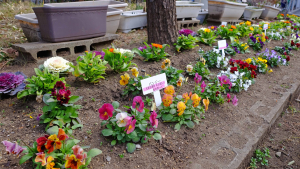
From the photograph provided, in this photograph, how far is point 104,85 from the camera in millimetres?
2436

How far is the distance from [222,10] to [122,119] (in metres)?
5.76

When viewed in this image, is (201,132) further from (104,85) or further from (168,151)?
(104,85)

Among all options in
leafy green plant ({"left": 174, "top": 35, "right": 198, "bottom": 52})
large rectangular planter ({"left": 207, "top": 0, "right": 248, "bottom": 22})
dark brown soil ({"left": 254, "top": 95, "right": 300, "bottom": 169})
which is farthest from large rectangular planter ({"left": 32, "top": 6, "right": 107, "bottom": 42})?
large rectangular planter ({"left": 207, "top": 0, "right": 248, "bottom": 22})

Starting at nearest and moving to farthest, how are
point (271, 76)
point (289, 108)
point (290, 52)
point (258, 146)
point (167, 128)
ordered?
point (167, 128) → point (258, 146) → point (289, 108) → point (271, 76) → point (290, 52)

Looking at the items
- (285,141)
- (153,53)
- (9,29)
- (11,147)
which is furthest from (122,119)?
(9,29)

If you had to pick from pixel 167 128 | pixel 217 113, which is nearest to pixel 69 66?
pixel 167 128

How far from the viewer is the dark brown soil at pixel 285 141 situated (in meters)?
2.10

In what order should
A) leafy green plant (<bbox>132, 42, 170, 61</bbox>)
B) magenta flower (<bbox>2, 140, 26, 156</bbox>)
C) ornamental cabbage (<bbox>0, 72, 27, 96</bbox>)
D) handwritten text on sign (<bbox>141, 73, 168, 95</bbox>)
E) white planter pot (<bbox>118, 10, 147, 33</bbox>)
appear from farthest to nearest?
white planter pot (<bbox>118, 10, 147, 33</bbox>), leafy green plant (<bbox>132, 42, 170, 61</bbox>), ornamental cabbage (<bbox>0, 72, 27, 96</bbox>), handwritten text on sign (<bbox>141, 73, 168, 95</bbox>), magenta flower (<bbox>2, 140, 26, 156</bbox>)

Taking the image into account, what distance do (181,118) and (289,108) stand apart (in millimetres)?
1914

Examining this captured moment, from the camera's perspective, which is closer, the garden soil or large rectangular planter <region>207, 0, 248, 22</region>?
the garden soil

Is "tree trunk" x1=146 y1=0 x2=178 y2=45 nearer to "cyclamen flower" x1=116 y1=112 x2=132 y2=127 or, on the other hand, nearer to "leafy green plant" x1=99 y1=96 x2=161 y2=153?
"leafy green plant" x1=99 y1=96 x2=161 y2=153

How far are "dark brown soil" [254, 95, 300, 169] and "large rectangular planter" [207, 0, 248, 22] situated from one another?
13.5ft

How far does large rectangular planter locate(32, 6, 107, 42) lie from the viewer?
2869 millimetres

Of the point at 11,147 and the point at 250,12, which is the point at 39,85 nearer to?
the point at 11,147
